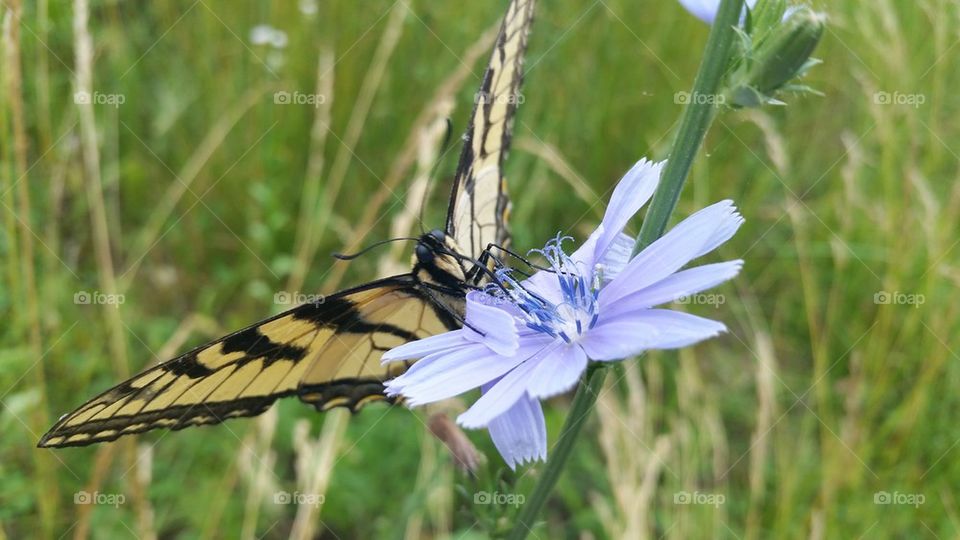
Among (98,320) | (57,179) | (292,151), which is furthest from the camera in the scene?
(292,151)

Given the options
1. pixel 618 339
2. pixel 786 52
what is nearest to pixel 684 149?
pixel 786 52

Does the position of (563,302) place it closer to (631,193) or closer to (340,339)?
(631,193)

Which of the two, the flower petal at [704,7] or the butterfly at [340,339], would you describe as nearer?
the flower petal at [704,7]

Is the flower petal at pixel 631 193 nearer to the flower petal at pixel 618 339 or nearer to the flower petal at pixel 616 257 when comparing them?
the flower petal at pixel 616 257

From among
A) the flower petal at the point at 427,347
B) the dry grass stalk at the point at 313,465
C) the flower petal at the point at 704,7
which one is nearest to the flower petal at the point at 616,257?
the flower petal at the point at 427,347

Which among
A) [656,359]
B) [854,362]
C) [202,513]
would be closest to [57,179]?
[202,513]

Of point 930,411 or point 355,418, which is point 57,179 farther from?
point 930,411

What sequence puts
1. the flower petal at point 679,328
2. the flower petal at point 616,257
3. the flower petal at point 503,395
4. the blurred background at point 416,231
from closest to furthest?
the flower petal at point 679,328 < the flower petal at point 503,395 < the flower petal at point 616,257 < the blurred background at point 416,231
